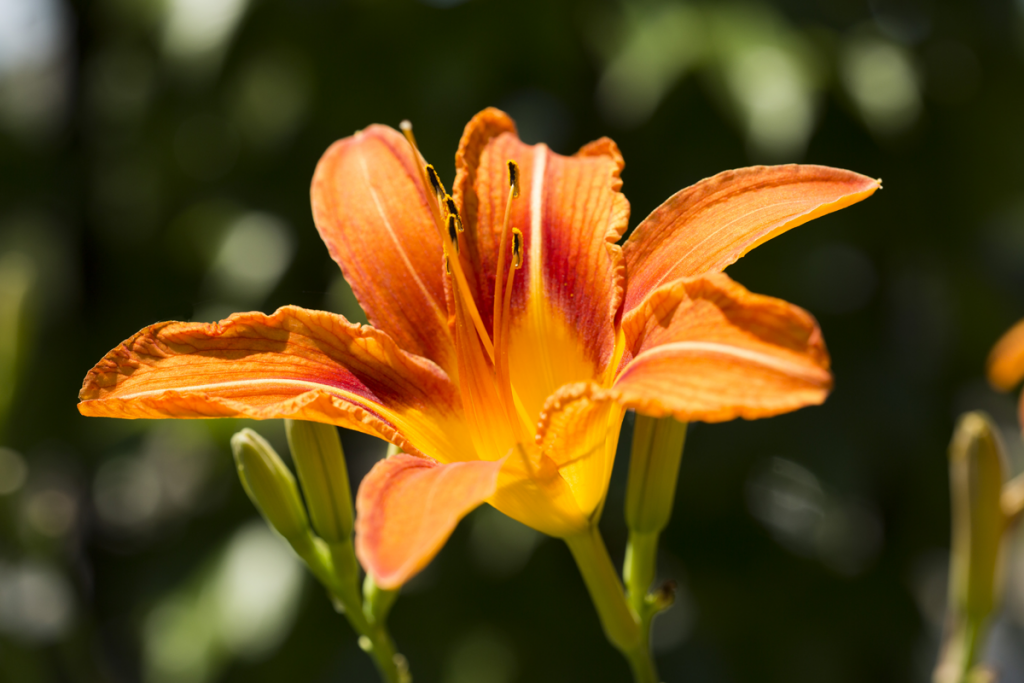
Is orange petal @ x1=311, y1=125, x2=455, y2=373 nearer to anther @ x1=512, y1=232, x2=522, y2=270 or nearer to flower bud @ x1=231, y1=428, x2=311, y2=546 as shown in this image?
anther @ x1=512, y1=232, x2=522, y2=270

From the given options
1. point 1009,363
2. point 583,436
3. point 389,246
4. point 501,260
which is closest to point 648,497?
point 583,436

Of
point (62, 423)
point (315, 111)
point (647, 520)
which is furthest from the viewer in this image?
point (62, 423)

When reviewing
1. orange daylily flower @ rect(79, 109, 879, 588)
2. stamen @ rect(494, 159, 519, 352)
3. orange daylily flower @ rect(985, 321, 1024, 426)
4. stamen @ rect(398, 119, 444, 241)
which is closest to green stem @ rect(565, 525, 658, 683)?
orange daylily flower @ rect(79, 109, 879, 588)

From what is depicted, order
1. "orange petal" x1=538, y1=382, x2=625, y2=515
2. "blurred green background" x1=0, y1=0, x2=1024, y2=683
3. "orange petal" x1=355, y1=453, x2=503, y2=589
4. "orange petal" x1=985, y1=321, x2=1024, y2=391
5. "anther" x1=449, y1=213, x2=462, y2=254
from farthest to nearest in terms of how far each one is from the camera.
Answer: "blurred green background" x1=0, y1=0, x2=1024, y2=683 < "orange petal" x1=985, y1=321, x2=1024, y2=391 < "anther" x1=449, y1=213, x2=462, y2=254 < "orange petal" x1=538, y1=382, x2=625, y2=515 < "orange petal" x1=355, y1=453, x2=503, y2=589

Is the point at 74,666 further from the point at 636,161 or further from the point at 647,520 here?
the point at 636,161

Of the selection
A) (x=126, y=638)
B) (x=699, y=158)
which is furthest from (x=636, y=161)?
(x=126, y=638)

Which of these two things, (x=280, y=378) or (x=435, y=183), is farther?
(x=435, y=183)

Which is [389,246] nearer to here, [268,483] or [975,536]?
[268,483]
